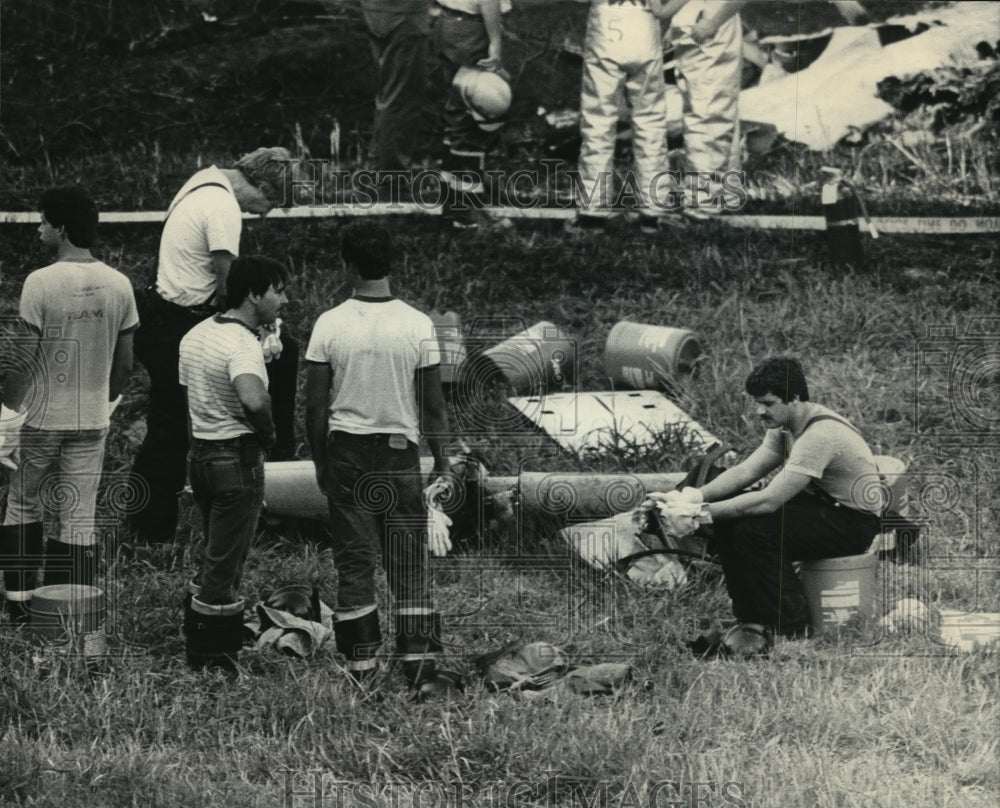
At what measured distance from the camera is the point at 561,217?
25.4 feet

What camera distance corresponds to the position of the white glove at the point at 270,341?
6793mm

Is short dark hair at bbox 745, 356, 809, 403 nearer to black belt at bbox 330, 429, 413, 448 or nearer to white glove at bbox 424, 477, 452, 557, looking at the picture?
white glove at bbox 424, 477, 452, 557

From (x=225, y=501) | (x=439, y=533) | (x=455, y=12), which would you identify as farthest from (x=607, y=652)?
(x=455, y=12)

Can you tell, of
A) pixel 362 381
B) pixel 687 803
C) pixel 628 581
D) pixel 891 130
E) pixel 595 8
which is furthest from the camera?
pixel 891 130

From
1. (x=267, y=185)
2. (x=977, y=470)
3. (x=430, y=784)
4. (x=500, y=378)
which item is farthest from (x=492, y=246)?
(x=430, y=784)

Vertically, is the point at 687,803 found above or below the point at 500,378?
below

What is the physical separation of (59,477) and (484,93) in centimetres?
278

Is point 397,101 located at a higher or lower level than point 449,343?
higher

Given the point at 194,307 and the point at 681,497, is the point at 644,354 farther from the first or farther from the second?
the point at 194,307

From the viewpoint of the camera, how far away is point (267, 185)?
723 centimetres

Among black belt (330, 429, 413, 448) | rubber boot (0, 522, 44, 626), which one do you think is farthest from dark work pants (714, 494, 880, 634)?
rubber boot (0, 522, 44, 626)

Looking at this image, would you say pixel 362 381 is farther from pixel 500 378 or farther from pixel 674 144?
pixel 674 144

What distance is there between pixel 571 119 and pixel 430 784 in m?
3.52

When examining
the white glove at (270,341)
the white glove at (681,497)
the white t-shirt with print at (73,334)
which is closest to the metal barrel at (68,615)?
the white t-shirt with print at (73,334)
